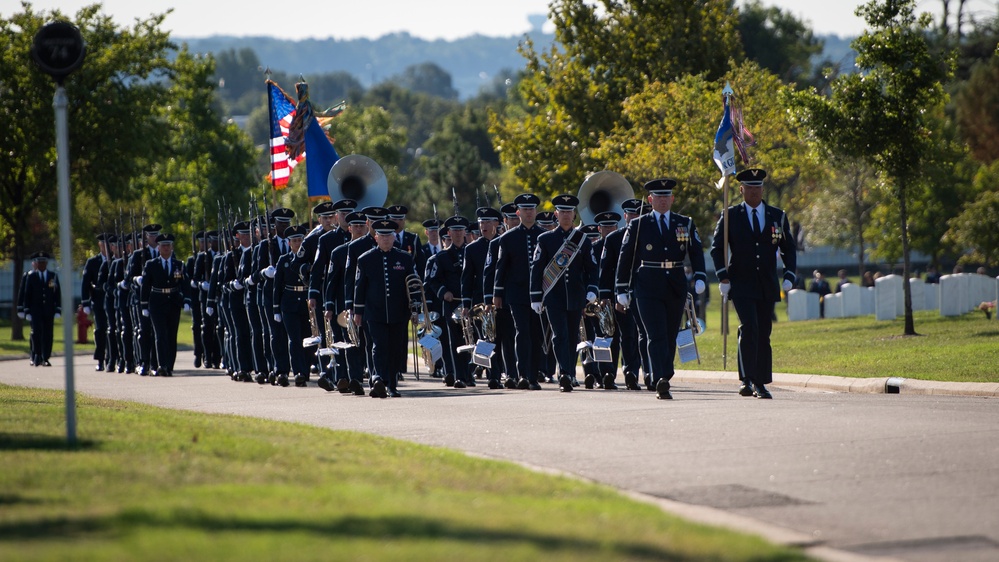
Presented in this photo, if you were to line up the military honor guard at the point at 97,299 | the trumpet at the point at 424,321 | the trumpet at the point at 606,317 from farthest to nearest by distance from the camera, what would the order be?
the military honor guard at the point at 97,299 < the trumpet at the point at 606,317 < the trumpet at the point at 424,321

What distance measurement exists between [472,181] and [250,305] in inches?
A: 2207

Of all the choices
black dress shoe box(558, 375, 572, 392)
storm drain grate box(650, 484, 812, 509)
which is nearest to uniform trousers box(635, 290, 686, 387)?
black dress shoe box(558, 375, 572, 392)

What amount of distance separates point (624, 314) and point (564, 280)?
A: 42.7 inches

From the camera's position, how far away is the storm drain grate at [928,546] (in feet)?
23.2

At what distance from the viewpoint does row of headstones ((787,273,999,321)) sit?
32.5m

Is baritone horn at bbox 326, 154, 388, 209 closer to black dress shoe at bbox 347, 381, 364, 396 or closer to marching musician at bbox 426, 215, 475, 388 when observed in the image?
marching musician at bbox 426, 215, 475, 388

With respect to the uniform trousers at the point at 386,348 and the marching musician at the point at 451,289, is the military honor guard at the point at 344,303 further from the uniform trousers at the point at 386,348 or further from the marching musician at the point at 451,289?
the marching musician at the point at 451,289

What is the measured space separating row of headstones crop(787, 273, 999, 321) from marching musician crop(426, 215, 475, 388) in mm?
12640

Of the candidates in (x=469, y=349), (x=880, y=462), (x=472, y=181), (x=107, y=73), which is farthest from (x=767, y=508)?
(x=472, y=181)

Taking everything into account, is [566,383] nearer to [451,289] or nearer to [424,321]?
[424,321]

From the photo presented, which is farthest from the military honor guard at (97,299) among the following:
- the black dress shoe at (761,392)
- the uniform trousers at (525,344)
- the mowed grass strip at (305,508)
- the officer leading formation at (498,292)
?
the mowed grass strip at (305,508)

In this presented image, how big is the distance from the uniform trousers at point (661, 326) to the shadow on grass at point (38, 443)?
6431 mm

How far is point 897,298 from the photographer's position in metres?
32.7

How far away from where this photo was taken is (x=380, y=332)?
1661 cm
